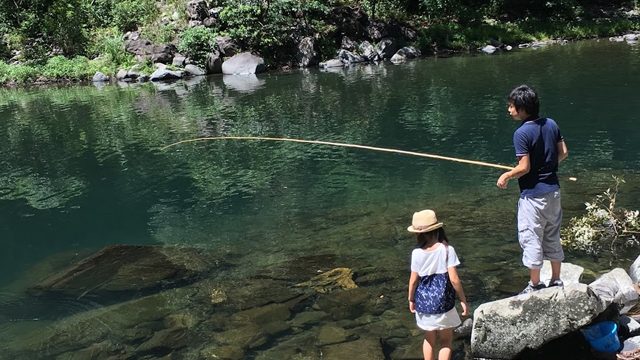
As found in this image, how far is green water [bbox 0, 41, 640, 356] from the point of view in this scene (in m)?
9.83

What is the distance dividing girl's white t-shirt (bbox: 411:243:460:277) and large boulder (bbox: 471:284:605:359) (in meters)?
0.85

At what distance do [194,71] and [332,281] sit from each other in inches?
1329

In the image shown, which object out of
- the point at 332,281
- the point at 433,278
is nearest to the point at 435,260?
the point at 433,278

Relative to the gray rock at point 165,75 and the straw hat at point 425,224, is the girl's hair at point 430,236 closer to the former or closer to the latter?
the straw hat at point 425,224

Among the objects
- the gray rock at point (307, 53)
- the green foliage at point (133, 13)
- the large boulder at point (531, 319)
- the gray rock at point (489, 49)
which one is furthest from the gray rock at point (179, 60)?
the large boulder at point (531, 319)

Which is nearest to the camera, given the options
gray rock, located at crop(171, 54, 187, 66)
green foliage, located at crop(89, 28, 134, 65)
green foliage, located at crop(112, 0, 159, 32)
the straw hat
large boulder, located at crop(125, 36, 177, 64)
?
the straw hat

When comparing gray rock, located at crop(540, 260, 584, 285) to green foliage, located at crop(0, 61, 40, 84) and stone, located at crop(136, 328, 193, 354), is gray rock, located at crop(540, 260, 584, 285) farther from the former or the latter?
green foliage, located at crop(0, 61, 40, 84)

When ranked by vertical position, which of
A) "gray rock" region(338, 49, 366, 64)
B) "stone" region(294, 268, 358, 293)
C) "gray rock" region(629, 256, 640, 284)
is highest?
"gray rock" region(338, 49, 366, 64)

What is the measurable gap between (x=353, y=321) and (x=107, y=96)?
2908cm

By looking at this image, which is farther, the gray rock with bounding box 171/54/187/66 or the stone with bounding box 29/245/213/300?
the gray rock with bounding box 171/54/187/66

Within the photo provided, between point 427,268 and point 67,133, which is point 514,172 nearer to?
point 427,268

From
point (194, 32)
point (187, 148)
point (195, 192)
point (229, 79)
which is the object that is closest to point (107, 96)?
point (229, 79)

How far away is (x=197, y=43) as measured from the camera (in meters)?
40.4

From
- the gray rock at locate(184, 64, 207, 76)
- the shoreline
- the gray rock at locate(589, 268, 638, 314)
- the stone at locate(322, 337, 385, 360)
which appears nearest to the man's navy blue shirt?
the gray rock at locate(589, 268, 638, 314)
